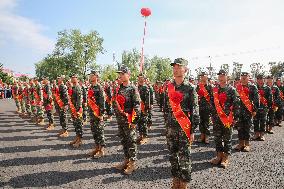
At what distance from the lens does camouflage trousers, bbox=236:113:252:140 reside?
8758mm

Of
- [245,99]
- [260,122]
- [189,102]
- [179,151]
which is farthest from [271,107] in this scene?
[179,151]

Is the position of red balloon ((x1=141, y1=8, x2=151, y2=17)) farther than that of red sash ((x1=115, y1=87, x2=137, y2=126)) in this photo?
Yes

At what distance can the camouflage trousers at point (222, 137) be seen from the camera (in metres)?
7.06

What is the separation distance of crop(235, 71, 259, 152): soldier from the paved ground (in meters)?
0.51

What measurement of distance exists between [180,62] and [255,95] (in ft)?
17.1

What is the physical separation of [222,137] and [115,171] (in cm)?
280

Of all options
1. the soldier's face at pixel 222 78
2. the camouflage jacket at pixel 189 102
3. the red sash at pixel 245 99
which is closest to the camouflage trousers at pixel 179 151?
the camouflage jacket at pixel 189 102

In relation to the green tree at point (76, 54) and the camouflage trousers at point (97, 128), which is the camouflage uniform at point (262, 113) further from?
the green tree at point (76, 54)

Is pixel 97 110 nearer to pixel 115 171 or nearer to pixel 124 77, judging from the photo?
pixel 124 77

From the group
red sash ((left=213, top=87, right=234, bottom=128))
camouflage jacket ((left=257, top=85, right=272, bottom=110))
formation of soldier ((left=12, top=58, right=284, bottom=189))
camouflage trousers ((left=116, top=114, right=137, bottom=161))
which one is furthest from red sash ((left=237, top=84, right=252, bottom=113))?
camouflage trousers ((left=116, top=114, right=137, bottom=161))

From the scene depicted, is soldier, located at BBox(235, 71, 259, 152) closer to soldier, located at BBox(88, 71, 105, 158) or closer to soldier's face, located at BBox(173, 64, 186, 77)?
soldier, located at BBox(88, 71, 105, 158)

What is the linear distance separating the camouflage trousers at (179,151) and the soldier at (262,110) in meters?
6.58

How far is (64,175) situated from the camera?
6.37m

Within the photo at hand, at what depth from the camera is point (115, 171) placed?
21.8ft
